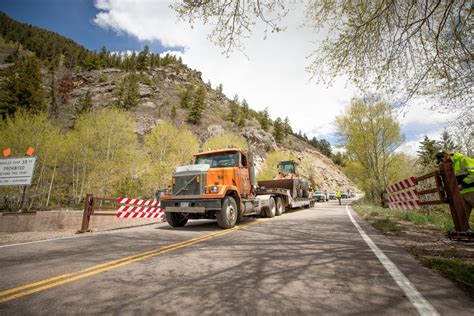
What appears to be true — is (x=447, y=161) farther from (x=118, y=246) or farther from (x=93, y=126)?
(x=93, y=126)

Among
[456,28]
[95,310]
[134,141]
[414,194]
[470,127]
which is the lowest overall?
[95,310]

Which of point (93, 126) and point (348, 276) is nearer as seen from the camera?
point (348, 276)

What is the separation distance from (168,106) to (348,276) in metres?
82.0

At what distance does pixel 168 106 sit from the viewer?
3120 inches

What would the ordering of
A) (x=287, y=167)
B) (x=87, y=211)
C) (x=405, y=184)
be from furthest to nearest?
(x=287, y=167), (x=87, y=211), (x=405, y=184)

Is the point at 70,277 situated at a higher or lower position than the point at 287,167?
lower

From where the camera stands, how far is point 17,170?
9281 millimetres

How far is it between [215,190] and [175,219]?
227cm

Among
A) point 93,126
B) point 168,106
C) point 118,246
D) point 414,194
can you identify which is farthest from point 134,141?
point 168,106

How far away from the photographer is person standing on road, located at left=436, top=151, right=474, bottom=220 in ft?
15.3

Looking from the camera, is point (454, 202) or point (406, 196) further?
point (406, 196)

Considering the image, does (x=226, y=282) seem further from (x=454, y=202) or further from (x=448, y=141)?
(x=448, y=141)

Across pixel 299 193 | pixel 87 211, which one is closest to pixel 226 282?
pixel 87 211

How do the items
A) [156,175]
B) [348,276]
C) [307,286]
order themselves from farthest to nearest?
[156,175] < [348,276] < [307,286]
